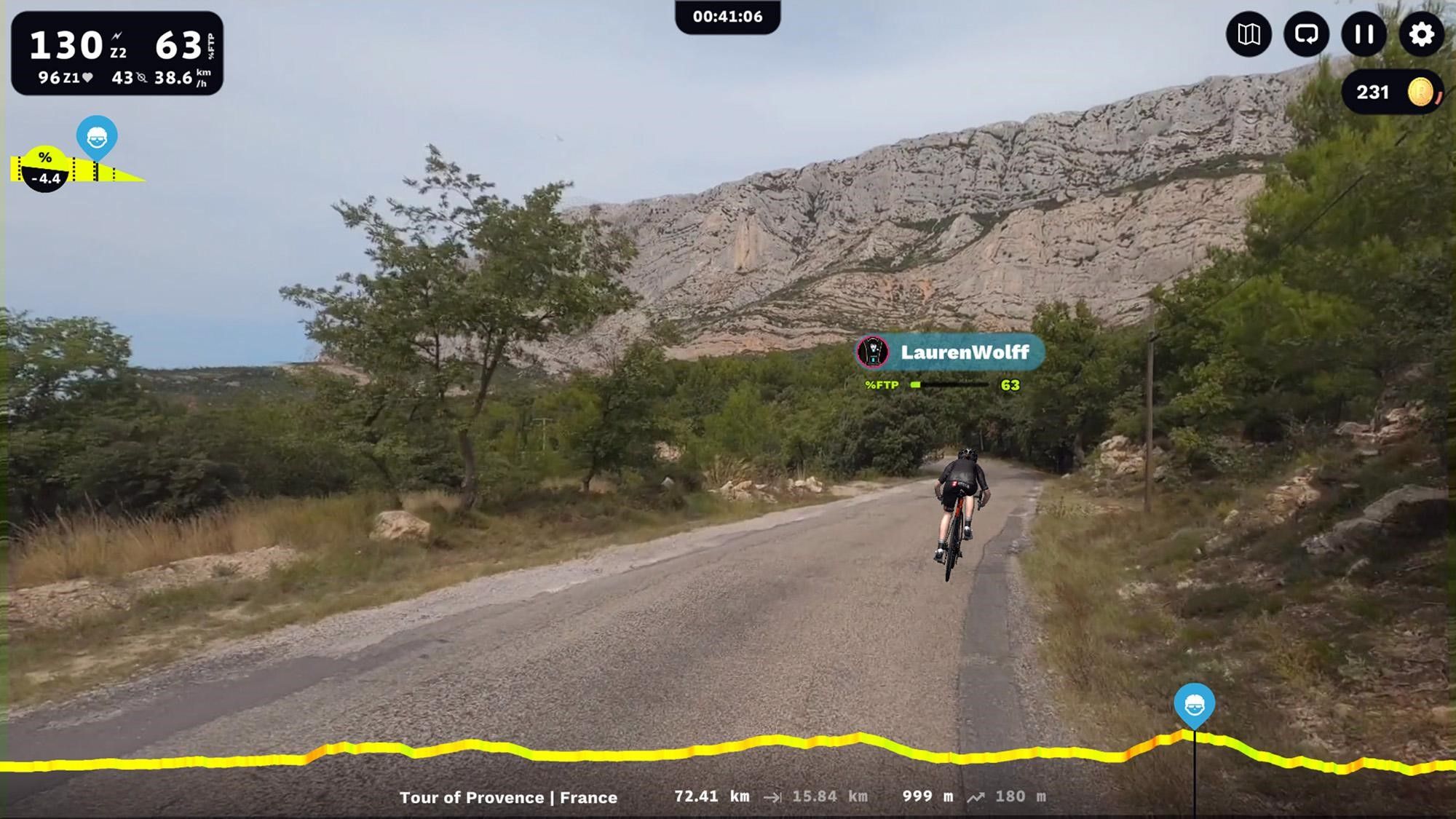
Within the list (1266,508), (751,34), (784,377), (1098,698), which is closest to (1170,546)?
(1266,508)

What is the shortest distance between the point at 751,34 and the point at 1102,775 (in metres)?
4.39

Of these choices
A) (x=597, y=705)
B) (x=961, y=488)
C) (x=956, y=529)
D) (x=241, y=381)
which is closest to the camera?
(x=597, y=705)

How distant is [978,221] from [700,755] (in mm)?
31733

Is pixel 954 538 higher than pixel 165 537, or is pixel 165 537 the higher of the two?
pixel 954 538

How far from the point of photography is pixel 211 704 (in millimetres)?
4289

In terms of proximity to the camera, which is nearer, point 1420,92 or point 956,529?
point 1420,92

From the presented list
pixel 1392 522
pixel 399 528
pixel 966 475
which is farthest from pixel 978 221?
pixel 399 528

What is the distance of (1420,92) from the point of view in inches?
151

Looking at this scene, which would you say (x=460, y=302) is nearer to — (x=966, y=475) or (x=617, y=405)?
(x=617, y=405)

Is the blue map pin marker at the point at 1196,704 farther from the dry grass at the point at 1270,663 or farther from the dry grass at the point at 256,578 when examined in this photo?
the dry grass at the point at 256,578

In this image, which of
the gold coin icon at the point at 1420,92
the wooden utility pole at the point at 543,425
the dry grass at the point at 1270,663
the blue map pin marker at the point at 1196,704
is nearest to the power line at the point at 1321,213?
the gold coin icon at the point at 1420,92

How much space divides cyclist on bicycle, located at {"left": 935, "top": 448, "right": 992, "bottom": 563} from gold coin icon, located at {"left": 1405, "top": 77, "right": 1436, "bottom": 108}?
4.57m

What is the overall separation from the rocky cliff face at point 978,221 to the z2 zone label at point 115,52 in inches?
262

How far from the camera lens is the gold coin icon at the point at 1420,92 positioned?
12.5ft
